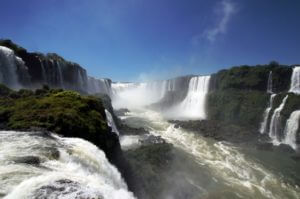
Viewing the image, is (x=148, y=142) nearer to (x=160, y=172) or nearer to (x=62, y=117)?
(x=160, y=172)

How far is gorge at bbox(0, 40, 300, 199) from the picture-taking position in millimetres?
9188

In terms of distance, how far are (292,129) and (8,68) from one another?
41193 millimetres

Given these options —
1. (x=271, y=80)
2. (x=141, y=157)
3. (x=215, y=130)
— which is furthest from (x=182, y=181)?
(x=271, y=80)

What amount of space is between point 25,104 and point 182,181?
1347cm

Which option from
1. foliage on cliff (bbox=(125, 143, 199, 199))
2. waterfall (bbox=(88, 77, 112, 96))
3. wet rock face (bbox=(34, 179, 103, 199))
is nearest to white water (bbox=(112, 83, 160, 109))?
waterfall (bbox=(88, 77, 112, 96))

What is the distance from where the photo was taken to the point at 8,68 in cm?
3478

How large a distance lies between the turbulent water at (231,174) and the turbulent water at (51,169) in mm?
10605

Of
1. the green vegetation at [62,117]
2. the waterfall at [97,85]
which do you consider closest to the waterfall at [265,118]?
the green vegetation at [62,117]

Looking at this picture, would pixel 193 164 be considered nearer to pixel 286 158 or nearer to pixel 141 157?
pixel 141 157

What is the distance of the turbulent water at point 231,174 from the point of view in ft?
64.0

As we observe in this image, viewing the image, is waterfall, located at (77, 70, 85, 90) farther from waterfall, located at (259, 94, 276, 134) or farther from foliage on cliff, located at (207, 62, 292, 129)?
waterfall, located at (259, 94, 276, 134)

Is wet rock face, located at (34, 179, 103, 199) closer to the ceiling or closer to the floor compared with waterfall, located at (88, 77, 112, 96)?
closer to the floor

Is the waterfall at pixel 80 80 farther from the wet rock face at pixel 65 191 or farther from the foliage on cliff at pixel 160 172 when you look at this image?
the wet rock face at pixel 65 191

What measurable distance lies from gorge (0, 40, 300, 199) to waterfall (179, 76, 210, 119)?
28 cm
